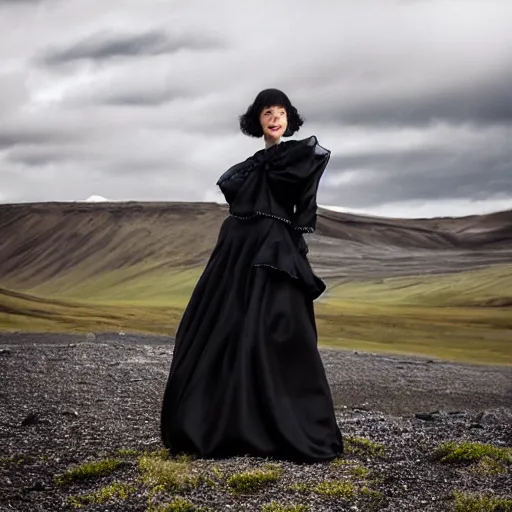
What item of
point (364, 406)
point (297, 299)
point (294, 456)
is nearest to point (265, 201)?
point (297, 299)

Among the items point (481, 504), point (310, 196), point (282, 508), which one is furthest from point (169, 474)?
point (310, 196)

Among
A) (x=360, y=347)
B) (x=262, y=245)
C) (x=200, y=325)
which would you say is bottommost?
(x=360, y=347)

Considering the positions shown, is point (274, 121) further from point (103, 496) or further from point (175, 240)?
point (175, 240)

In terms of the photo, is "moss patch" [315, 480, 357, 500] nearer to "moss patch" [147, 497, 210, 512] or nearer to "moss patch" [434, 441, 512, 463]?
"moss patch" [147, 497, 210, 512]

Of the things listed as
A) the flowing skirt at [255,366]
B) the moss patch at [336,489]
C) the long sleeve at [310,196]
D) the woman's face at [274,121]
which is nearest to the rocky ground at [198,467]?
the moss patch at [336,489]

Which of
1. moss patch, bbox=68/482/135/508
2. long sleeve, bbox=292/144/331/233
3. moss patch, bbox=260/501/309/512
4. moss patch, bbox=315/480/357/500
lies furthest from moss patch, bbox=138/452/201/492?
long sleeve, bbox=292/144/331/233

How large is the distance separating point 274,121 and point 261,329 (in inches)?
75.2

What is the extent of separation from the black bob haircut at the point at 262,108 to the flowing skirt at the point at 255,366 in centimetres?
88

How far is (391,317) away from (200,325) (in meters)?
34.1

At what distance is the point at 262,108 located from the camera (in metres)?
7.14

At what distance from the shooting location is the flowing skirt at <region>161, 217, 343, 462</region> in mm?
6812

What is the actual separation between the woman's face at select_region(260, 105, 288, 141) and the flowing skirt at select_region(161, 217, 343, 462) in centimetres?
81

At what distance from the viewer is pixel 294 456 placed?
6781 millimetres

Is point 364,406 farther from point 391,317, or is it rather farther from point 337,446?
point 391,317
